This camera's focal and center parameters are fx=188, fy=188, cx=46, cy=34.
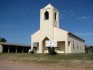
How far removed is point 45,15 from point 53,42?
7702 millimetres

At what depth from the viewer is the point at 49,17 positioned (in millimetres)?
38344

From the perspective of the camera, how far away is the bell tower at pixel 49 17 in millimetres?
38031

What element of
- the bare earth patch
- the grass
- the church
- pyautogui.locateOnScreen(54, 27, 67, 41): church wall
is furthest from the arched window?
the bare earth patch

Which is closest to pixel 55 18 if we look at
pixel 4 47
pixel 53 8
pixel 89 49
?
pixel 53 8

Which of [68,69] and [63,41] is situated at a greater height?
[63,41]

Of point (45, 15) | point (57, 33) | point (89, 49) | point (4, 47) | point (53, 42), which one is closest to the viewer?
point (53, 42)

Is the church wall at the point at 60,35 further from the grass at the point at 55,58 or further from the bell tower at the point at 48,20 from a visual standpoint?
the grass at the point at 55,58

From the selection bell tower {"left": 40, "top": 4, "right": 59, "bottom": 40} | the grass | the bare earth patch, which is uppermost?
bell tower {"left": 40, "top": 4, "right": 59, "bottom": 40}

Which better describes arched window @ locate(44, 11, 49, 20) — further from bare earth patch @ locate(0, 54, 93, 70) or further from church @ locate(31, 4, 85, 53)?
bare earth patch @ locate(0, 54, 93, 70)

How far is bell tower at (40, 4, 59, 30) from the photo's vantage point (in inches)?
1497

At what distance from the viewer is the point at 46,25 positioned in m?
38.3

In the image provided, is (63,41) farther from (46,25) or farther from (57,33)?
(46,25)

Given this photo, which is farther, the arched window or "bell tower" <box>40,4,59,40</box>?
the arched window

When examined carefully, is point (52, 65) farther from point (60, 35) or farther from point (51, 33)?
point (51, 33)
